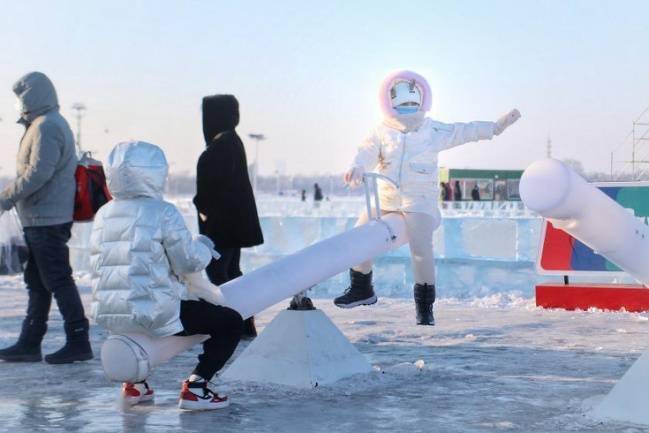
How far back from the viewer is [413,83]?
7074mm

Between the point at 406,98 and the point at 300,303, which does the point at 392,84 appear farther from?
the point at 300,303

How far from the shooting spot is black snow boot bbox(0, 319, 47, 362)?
259 inches

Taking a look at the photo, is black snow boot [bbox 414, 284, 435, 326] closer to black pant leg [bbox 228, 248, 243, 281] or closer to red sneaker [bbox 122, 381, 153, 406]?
black pant leg [bbox 228, 248, 243, 281]

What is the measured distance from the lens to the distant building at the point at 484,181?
145 feet

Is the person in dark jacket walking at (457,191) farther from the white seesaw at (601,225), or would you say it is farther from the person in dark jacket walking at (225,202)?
the white seesaw at (601,225)

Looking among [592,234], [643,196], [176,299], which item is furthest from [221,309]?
[643,196]

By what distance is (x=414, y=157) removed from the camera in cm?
696

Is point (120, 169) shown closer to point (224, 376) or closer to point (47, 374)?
point (224, 376)

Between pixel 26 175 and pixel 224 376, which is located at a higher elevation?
pixel 26 175

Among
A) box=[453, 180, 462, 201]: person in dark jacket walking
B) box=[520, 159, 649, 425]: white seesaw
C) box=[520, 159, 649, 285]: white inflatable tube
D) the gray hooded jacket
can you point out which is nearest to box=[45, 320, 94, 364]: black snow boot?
the gray hooded jacket

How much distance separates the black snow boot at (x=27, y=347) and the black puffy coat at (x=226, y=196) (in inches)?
51.8

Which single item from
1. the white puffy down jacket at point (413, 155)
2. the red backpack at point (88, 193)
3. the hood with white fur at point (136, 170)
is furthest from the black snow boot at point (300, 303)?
the red backpack at point (88, 193)

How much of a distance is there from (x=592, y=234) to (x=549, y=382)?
1634 mm

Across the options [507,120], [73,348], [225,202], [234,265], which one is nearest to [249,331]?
[234,265]
